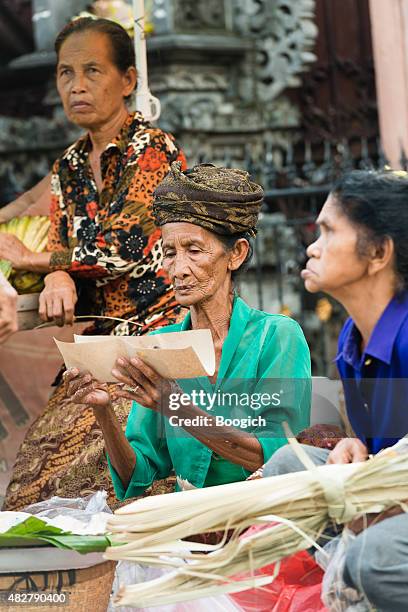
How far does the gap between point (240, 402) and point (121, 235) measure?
4.63 ft

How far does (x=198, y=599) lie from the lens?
9.84 feet

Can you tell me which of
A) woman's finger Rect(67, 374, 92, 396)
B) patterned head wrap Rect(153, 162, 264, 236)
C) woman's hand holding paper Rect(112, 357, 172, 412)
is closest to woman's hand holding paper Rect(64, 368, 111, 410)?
woman's finger Rect(67, 374, 92, 396)

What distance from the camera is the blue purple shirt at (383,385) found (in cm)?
301

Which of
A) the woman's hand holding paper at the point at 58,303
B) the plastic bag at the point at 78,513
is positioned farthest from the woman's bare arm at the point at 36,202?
the plastic bag at the point at 78,513

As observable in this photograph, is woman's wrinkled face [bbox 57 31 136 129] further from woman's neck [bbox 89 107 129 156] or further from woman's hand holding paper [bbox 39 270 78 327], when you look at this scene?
woman's hand holding paper [bbox 39 270 78 327]

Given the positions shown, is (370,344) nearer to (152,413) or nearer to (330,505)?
(330,505)

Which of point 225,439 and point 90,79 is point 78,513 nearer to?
point 225,439

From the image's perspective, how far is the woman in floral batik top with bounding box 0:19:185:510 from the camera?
14.4ft

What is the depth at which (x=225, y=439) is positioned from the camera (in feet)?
10.6

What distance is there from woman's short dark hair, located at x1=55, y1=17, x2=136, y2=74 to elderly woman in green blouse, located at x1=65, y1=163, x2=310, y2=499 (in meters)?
1.20

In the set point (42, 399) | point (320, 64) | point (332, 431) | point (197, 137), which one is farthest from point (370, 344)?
point (320, 64)

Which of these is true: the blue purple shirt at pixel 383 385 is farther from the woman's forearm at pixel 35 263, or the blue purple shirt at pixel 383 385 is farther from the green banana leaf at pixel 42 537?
the woman's forearm at pixel 35 263

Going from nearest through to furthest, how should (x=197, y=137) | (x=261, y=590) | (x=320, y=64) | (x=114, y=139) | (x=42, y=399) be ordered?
(x=261, y=590), (x=114, y=139), (x=42, y=399), (x=197, y=137), (x=320, y=64)

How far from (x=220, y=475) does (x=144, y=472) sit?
0.21 m
